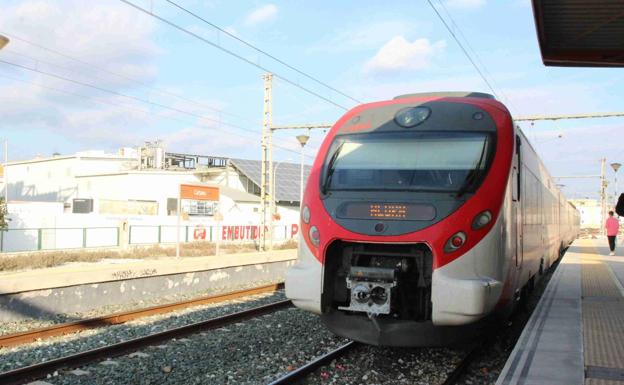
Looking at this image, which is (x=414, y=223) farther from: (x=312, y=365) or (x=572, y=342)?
(x=572, y=342)

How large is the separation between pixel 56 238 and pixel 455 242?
67.6ft

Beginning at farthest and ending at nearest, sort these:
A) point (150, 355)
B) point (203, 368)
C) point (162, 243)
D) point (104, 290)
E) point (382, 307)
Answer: point (162, 243)
point (104, 290)
point (150, 355)
point (203, 368)
point (382, 307)

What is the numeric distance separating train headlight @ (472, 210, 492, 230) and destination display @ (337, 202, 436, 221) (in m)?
0.40

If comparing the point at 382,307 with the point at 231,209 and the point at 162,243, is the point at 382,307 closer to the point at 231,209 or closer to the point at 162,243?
the point at 162,243

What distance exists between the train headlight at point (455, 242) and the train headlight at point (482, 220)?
0.49 feet

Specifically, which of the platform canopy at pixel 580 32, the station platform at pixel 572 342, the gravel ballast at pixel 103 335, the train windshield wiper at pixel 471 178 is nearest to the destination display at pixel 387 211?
the train windshield wiper at pixel 471 178

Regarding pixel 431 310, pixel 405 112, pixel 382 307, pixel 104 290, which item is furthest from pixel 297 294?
pixel 104 290

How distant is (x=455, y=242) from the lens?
523cm

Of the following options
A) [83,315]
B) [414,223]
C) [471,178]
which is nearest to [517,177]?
[471,178]

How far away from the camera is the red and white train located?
17.2 feet

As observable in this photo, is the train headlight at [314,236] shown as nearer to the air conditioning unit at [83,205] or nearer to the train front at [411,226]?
the train front at [411,226]

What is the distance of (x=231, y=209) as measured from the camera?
41.8 meters

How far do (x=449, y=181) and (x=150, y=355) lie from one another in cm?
405

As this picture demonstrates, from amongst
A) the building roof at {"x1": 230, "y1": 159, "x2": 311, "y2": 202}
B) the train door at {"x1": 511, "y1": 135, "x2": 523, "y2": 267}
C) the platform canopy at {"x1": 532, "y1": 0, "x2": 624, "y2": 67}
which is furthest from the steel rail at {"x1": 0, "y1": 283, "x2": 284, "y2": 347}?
the building roof at {"x1": 230, "y1": 159, "x2": 311, "y2": 202}
